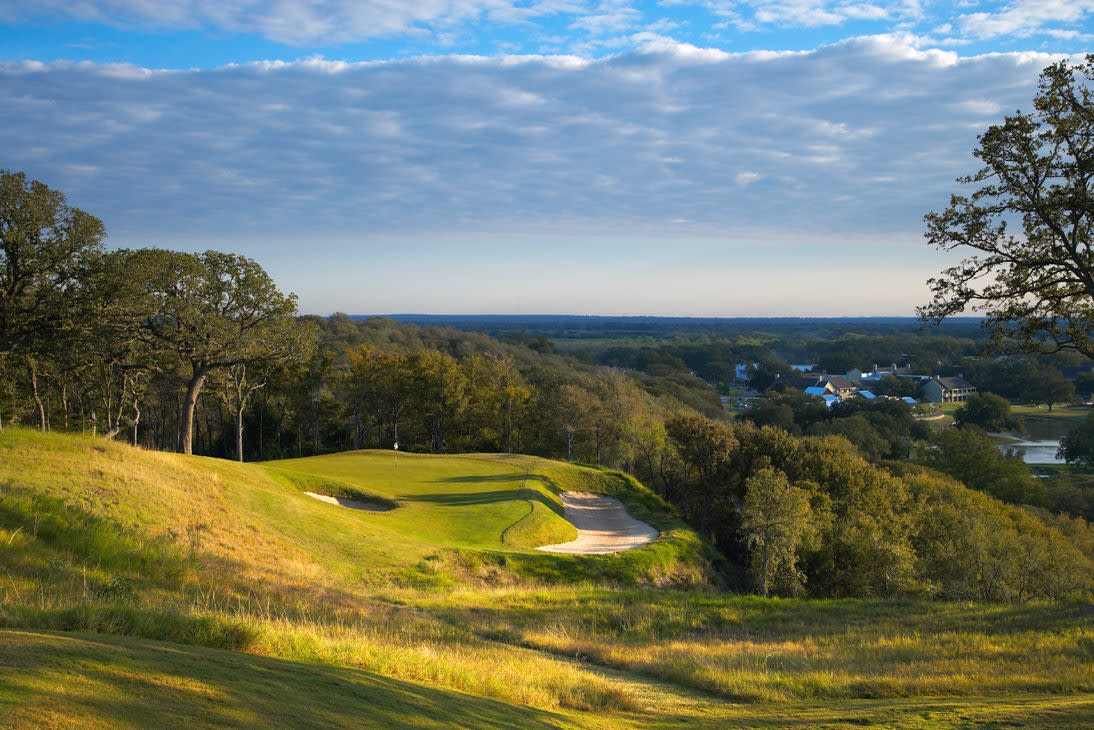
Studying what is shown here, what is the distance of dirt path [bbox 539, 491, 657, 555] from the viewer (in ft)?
104

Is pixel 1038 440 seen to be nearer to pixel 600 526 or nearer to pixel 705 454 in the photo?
pixel 705 454

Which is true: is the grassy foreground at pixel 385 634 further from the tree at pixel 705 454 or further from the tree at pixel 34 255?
the tree at pixel 705 454

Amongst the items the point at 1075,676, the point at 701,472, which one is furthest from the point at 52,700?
the point at 701,472

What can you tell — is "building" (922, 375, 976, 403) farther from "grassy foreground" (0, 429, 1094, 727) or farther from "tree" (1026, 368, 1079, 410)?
"grassy foreground" (0, 429, 1094, 727)

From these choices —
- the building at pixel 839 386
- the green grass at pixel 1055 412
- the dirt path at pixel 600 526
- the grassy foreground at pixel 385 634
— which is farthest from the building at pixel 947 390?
the grassy foreground at pixel 385 634

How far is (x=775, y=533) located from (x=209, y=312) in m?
26.5

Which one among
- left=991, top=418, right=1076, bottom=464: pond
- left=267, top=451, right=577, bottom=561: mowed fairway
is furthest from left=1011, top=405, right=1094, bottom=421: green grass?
left=267, top=451, right=577, bottom=561: mowed fairway

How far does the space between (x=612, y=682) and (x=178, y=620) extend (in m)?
5.72

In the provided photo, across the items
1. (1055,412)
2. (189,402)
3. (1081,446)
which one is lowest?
(1081,446)

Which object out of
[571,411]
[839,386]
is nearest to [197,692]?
[571,411]

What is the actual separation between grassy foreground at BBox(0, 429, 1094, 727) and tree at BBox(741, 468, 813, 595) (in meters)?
7.43

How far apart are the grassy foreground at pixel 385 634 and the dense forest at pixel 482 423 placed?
791 cm

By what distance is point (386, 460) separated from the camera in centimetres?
4356

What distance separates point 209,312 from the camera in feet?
94.8
